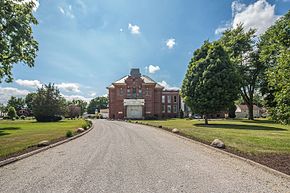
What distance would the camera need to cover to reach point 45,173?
6.37 meters

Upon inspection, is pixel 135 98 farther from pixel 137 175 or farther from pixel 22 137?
pixel 137 175

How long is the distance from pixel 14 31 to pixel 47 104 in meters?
28.1

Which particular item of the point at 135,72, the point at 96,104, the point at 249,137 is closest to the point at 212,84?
the point at 249,137

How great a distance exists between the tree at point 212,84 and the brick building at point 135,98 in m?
26.7

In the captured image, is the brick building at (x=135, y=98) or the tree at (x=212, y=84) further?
the brick building at (x=135, y=98)

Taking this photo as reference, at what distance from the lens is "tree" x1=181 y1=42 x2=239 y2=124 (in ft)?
88.4

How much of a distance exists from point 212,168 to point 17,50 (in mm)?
19008

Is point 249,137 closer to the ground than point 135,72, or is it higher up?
closer to the ground

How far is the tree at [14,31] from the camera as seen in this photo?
17.1m

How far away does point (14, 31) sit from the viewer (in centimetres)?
1756

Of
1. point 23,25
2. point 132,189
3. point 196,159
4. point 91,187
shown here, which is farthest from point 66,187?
point 23,25

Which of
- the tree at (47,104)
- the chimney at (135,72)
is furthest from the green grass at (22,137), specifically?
the chimney at (135,72)

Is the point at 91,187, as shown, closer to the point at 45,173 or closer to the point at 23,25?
the point at 45,173

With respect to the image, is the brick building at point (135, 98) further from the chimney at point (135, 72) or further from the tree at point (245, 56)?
the tree at point (245, 56)
